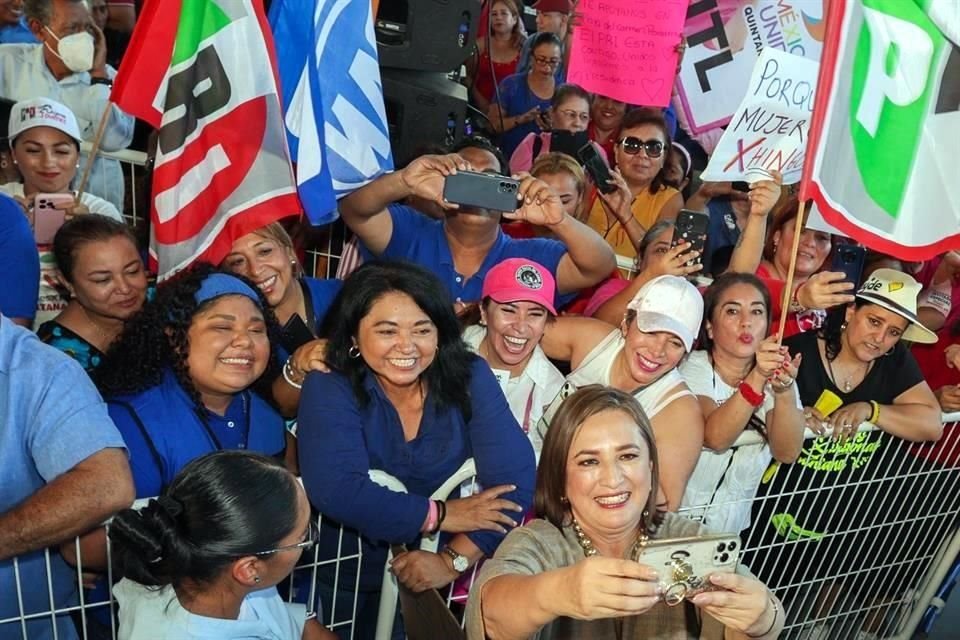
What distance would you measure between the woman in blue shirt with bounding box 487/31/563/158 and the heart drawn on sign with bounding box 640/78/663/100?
61.6 inches

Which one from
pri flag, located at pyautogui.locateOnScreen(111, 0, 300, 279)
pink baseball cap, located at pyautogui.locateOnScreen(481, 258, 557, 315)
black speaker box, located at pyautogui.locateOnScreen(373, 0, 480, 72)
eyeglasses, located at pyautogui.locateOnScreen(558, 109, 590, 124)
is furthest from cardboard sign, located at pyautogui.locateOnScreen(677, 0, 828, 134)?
pri flag, located at pyautogui.locateOnScreen(111, 0, 300, 279)

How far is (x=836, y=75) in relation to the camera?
113 inches

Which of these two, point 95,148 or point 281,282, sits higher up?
point 95,148

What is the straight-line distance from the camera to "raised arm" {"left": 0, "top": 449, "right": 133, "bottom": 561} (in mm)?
2057

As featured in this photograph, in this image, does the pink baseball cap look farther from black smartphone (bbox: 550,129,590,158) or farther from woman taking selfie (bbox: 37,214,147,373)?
black smartphone (bbox: 550,129,590,158)

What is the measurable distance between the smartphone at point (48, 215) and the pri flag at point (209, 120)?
49 cm

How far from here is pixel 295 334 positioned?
126 inches

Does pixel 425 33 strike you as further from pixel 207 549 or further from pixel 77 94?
pixel 207 549

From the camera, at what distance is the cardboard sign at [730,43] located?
495 centimetres

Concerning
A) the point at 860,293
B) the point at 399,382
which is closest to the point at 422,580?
the point at 399,382

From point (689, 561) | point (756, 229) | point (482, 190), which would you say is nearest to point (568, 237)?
point (482, 190)

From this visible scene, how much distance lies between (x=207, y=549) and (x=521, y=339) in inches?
55.8

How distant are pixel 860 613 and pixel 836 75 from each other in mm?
2299

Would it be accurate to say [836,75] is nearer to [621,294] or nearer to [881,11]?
[881,11]
